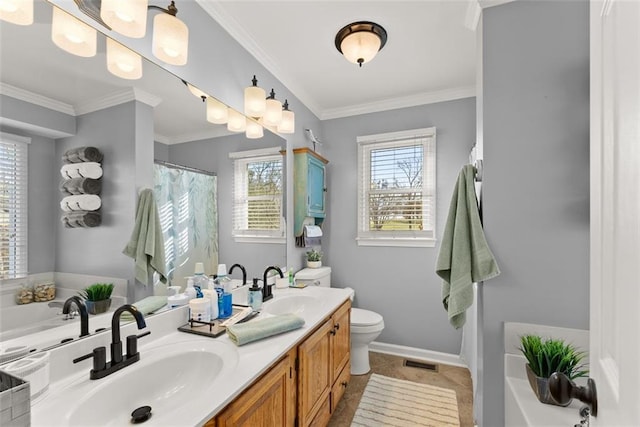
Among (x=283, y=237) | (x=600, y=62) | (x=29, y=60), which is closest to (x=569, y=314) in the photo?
(x=600, y=62)

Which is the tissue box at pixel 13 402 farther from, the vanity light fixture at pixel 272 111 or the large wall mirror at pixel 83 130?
the vanity light fixture at pixel 272 111

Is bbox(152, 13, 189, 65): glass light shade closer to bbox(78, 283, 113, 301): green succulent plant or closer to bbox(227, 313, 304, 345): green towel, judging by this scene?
bbox(78, 283, 113, 301): green succulent plant

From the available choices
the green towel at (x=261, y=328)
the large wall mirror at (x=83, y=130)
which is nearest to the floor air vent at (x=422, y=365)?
the green towel at (x=261, y=328)

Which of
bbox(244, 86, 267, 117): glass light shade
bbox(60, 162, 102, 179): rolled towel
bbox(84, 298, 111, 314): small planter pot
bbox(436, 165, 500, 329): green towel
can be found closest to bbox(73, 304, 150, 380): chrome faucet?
bbox(84, 298, 111, 314): small planter pot

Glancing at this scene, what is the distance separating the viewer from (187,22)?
1.58 meters

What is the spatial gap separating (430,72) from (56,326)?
286 cm

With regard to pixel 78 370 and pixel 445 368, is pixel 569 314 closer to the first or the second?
pixel 445 368

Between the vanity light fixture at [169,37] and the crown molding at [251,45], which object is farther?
the crown molding at [251,45]

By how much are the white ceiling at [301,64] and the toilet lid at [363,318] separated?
1846 millimetres

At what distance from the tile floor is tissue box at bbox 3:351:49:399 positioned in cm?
166

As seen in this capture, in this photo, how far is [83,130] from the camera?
1.08 metres

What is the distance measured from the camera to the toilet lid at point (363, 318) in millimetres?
2462

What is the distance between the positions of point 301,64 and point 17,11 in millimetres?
1744

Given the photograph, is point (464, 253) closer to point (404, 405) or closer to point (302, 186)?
point (404, 405)
